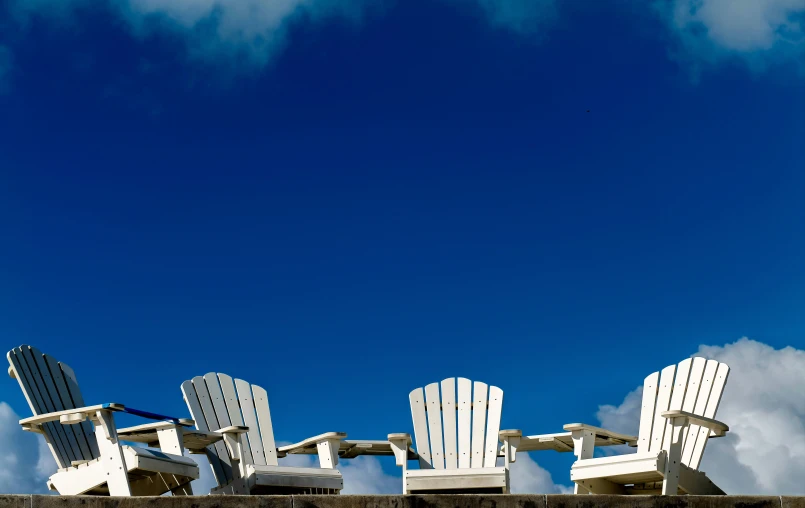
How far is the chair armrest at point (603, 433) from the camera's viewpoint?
625 centimetres

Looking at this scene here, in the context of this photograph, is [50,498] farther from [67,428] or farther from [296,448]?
[296,448]

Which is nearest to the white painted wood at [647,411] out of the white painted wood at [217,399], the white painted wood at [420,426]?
the white painted wood at [420,426]

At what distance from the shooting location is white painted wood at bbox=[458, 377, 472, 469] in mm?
6637

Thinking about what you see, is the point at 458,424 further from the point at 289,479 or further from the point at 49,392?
the point at 49,392

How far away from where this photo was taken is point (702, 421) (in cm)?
611

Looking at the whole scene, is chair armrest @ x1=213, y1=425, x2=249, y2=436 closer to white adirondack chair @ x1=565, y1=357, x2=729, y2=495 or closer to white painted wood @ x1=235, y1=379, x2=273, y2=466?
white painted wood @ x1=235, y1=379, x2=273, y2=466

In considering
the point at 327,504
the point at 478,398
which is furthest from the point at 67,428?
the point at 478,398

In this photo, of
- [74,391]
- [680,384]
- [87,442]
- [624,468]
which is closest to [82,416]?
[87,442]

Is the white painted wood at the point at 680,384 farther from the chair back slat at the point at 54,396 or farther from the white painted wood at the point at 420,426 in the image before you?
the chair back slat at the point at 54,396

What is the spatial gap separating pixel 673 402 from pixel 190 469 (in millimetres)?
3398

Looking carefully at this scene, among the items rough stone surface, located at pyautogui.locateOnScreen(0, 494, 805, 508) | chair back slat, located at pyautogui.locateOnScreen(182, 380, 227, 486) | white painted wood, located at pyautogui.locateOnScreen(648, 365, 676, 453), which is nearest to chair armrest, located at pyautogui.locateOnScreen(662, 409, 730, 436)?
white painted wood, located at pyautogui.locateOnScreen(648, 365, 676, 453)

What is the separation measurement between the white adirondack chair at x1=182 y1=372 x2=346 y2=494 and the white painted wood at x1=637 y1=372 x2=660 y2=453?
212cm

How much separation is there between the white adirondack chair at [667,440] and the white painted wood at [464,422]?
76 cm

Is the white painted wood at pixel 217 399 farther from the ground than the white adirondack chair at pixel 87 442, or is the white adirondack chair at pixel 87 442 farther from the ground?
the white painted wood at pixel 217 399
